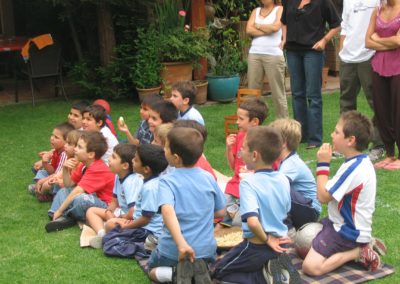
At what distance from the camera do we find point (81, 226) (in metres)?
4.67

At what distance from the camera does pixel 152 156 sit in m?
3.97

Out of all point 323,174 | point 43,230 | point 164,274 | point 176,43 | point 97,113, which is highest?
point 176,43

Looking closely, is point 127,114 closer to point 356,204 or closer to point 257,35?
point 257,35

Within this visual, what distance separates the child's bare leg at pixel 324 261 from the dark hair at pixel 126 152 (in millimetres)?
1359

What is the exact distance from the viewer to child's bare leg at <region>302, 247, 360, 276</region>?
3656 mm

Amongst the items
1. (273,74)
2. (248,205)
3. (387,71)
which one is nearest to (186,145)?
(248,205)

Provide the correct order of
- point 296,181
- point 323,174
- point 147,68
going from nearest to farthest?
point 323,174, point 296,181, point 147,68

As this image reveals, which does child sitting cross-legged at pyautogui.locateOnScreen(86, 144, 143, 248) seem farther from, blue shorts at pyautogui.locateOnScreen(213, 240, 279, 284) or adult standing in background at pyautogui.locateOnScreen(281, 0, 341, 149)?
adult standing in background at pyautogui.locateOnScreen(281, 0, 341, 149)

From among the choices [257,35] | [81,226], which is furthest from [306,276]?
[257,35]

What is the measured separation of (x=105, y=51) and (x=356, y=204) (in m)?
6.71

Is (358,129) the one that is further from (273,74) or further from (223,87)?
(223,87)

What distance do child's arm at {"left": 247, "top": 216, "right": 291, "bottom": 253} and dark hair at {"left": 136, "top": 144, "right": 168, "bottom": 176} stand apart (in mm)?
899

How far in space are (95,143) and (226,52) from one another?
5.25m

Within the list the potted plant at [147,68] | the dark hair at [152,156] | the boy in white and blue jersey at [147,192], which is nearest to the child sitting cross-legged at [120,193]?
the boy in white and blue jersey at [147,192]
